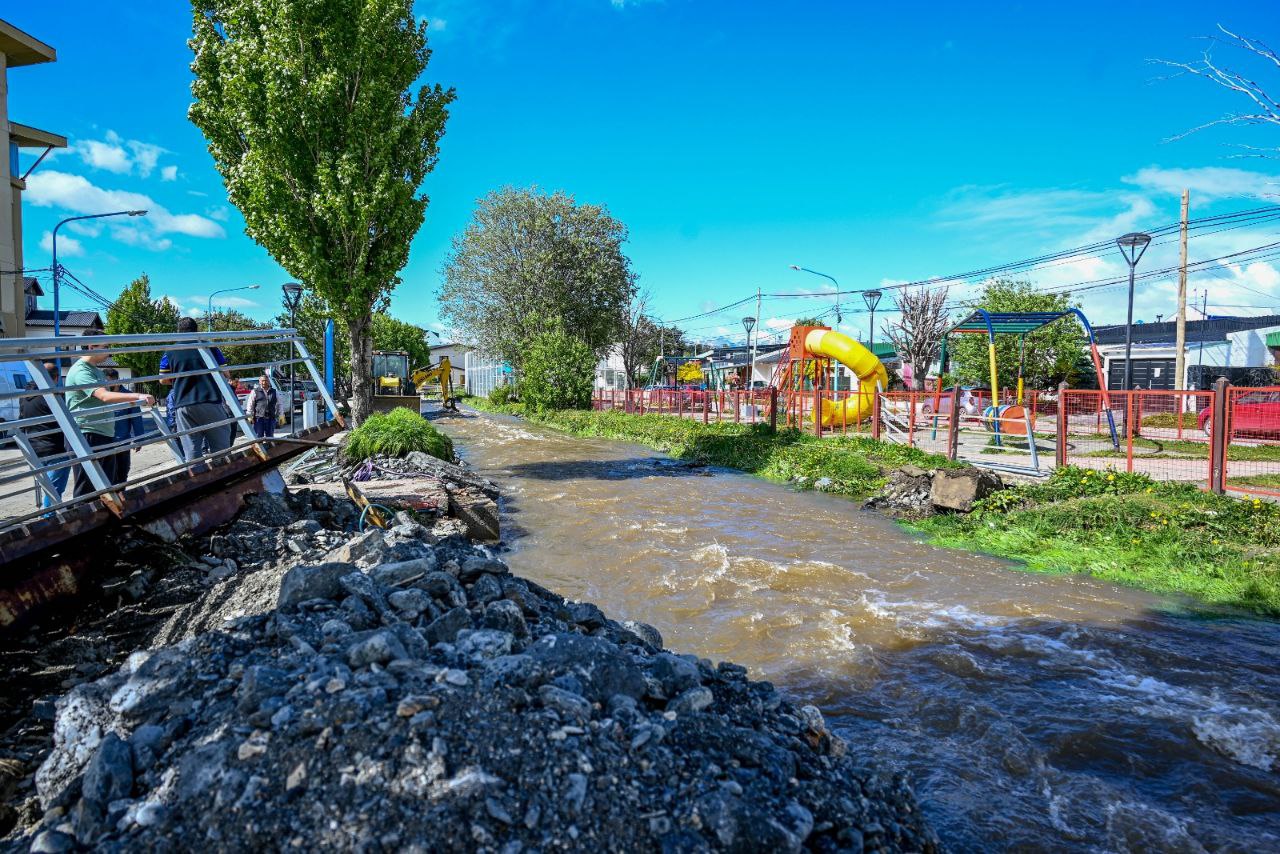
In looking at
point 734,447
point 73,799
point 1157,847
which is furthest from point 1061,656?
point 734,447

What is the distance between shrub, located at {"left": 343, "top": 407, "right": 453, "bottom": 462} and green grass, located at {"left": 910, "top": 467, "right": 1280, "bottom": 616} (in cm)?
846

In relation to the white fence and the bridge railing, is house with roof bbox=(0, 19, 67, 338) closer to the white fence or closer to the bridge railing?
the bridge railing

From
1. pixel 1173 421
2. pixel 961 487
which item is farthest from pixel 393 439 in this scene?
pixel 1173 421

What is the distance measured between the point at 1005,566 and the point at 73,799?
8120mm

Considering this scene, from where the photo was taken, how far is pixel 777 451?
15.9m

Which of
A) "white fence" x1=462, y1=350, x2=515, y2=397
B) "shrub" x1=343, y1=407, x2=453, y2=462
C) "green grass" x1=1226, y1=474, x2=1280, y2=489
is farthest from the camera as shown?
"white fence" x1=462, y1=350, x2=515, y2=397

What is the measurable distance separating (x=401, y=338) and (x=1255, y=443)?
71.9 meters

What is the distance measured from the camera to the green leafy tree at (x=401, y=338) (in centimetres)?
6786

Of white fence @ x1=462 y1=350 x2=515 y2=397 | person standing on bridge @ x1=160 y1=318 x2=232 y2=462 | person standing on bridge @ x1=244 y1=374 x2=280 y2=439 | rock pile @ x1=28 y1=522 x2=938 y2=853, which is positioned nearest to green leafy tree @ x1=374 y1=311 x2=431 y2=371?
white fence @ x1=462 y1=350 x2=515 y2=397

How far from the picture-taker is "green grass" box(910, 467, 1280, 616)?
22.3ft

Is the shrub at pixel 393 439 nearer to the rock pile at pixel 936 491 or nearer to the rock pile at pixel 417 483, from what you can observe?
the rock pile at pixel 417 483

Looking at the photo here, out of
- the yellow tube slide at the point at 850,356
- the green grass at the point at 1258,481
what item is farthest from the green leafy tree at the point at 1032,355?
the green grass at the point at 1258,481

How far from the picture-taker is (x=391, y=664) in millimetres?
2697

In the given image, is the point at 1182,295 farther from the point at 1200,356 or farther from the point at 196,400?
the point at 196,400
